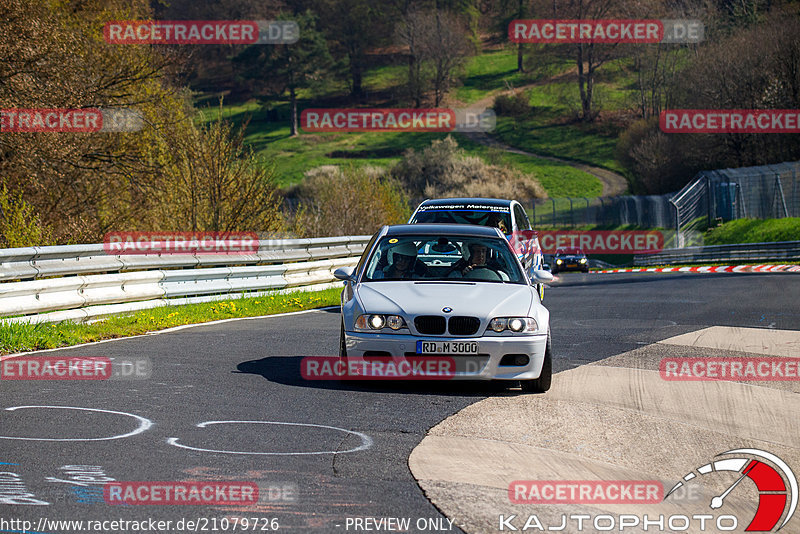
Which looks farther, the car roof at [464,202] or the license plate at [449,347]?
the car roof at [464,202]

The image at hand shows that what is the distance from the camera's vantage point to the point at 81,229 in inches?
754

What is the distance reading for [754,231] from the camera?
4222 centimetres

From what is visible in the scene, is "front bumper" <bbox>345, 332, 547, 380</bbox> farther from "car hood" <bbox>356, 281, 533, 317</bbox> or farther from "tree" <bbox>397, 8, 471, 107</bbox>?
"tree" <bbox>397, 8, 471, 107</bbox>

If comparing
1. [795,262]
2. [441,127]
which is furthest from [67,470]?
[441,127]

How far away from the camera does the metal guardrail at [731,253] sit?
118ft

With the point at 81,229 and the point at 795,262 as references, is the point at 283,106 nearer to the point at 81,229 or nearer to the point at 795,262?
the point at 795,262

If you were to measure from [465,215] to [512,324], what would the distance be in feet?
31.1

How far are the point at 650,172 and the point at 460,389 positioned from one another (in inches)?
2440

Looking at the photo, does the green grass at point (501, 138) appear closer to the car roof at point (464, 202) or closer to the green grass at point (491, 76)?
the green grass at point (491, 76)

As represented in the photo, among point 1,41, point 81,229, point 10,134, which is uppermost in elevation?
point 1,41

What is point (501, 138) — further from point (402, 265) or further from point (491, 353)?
point (491, 353)

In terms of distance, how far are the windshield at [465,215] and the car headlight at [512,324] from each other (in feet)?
30.3

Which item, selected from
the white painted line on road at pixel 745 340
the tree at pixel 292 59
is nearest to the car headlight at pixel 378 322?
the white painted line on road at pixel 745 340

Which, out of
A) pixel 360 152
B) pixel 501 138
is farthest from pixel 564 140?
pixel 360 152
